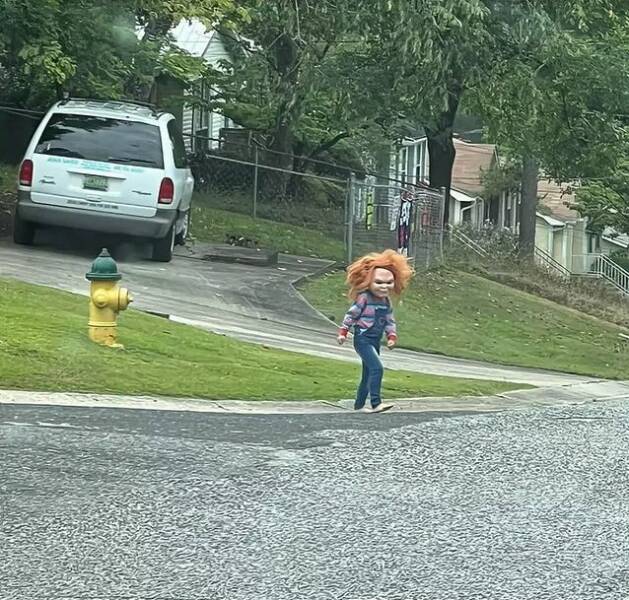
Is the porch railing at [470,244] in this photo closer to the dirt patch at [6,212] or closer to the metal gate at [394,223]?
the metal gate at [394,223]

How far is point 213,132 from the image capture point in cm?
3712

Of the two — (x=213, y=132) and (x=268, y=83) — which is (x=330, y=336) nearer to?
(x=268, y=83)

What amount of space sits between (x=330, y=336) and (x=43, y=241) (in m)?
5.06

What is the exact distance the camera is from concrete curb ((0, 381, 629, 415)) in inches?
330

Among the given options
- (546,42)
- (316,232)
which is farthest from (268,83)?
(546,42)

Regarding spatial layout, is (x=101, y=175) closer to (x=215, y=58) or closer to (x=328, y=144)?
(x=328, y=144)

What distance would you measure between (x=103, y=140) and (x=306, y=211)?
34.9 ft

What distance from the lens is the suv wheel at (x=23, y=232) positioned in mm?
15742

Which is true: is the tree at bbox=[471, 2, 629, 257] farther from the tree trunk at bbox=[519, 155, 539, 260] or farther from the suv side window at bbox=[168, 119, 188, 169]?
the tree trunk at bbox=[519, 155, 539, 260]

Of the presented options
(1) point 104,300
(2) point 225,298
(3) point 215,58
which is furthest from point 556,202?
(1) point 104,300

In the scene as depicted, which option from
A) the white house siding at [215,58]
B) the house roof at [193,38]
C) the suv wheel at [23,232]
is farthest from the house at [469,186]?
the suv wheel at [23,232]

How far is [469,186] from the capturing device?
4628cm

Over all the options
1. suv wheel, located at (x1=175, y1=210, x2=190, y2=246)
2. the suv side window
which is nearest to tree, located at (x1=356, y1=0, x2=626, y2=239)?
the suv side window

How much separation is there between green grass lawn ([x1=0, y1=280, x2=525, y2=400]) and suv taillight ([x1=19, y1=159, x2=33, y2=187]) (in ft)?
8.61
